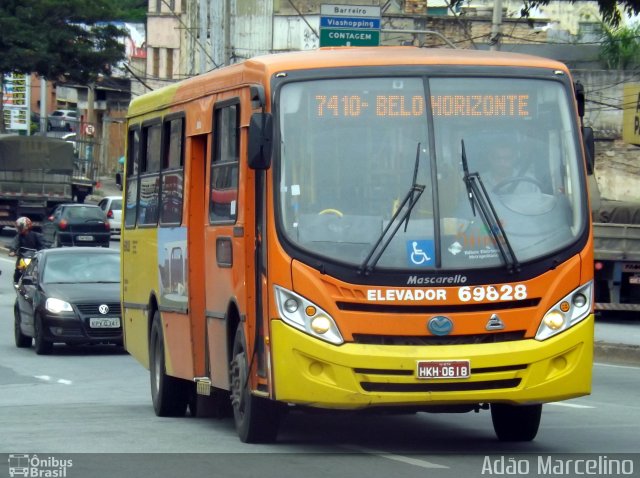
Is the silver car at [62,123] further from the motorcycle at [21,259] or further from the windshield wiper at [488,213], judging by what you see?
the windshield wiper at [488,213]

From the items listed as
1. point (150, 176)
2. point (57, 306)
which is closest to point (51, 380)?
point (57, 306)

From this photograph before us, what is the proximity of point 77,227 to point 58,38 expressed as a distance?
15749mm

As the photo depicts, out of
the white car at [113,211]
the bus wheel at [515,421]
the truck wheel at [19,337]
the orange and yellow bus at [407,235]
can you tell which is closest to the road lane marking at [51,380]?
the truck wheel at [19,337]

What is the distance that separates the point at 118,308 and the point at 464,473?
42.6ft

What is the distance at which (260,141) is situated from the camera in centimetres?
955

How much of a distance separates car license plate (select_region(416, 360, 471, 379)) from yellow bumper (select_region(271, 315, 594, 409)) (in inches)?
1.1

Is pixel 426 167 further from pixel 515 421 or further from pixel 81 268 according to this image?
pixel 81 268

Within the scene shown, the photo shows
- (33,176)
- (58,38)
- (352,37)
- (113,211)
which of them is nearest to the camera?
(352,37)

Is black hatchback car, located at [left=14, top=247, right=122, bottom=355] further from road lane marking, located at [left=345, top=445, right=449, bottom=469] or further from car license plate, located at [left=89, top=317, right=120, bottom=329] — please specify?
road lane marking, located at [left=345, top=445, right=449, bottom=469]

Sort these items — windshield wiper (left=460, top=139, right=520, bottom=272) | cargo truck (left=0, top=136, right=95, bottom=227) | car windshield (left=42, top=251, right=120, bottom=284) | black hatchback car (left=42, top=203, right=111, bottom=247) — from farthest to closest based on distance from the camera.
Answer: cargo truck (left=0, top=136, right=95, bottom=227), black hatchback car (left=42, top=203, right=111, bottom=247), car windshield (left=42, top=251, right=120, bottom=284), windshield wiper (left=460, top=139, right=520, bottom=272)

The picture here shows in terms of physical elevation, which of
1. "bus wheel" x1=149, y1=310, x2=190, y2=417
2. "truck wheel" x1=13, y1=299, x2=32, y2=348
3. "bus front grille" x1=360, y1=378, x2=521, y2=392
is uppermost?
"bus front grille" x1=360, y1=378, x2=521, y2=392

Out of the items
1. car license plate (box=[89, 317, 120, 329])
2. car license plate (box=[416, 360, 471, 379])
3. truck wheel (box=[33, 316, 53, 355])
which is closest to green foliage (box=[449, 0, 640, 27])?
car license plate (box=[89, 317, 120, 329])

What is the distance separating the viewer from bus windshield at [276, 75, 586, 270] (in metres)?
9.59

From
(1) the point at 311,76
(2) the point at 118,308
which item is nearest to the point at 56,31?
(2) the point at 118,308
